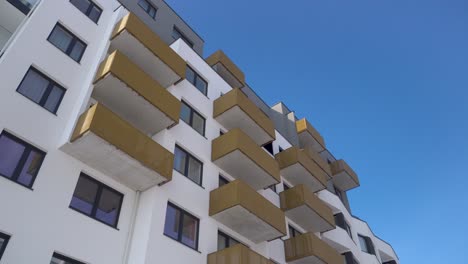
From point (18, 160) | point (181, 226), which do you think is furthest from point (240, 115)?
point (18, 160)

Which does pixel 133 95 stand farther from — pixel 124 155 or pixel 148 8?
pixel 148 8

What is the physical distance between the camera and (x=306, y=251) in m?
21.3

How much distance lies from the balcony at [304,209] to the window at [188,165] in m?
7.65

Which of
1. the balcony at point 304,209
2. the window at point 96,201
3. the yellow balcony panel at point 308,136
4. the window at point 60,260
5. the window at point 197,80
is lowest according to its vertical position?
the window at point 60,260

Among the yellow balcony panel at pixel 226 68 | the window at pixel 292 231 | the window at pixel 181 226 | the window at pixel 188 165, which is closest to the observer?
the window at pixel 181 226

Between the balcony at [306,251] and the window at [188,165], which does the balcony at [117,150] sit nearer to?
the window at [188,165]

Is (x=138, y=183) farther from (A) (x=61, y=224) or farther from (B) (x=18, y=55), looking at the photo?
(B) (x=18, y=55)

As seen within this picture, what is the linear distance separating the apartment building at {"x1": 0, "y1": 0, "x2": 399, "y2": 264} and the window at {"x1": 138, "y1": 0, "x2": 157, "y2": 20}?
0.11 m

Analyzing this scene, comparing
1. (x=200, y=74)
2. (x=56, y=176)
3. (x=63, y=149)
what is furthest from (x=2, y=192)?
(x=200, y=74)

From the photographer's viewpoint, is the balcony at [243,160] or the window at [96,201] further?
the balcony at [243,160]

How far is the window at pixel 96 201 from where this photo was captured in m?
13.8

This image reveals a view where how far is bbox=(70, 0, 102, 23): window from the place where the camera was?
770 inches

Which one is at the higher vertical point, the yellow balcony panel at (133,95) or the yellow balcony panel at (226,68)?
the yellow balcony panel at (226,68)

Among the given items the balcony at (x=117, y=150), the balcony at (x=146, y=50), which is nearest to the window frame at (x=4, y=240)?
the balcony at (x=117, y=150)
